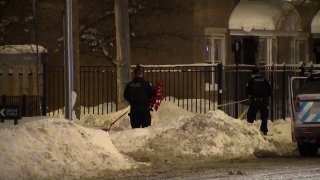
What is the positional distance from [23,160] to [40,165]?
0.29 metres

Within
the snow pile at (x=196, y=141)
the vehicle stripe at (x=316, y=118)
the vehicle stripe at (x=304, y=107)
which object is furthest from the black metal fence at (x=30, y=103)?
the vehicle stripe at (x=316, y=118)

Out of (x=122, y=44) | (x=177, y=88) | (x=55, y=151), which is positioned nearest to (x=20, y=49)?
(x=122, y=44)

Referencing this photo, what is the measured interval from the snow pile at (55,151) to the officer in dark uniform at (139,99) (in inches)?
94.0

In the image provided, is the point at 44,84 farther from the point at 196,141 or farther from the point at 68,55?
the point at 196,141

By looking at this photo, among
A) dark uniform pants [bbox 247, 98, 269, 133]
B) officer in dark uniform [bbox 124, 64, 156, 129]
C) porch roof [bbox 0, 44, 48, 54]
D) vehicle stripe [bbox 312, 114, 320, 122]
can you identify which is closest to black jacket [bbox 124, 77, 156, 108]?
officer in dark uniform [bbox 124, 64, 156, 129]

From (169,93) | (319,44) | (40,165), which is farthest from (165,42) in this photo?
(40,165)

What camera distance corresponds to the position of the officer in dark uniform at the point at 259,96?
17.6m

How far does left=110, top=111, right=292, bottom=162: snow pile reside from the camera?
13492mm

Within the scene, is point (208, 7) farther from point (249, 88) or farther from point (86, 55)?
point (249, 88)

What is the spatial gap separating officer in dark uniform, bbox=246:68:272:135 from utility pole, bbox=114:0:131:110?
3.73 m

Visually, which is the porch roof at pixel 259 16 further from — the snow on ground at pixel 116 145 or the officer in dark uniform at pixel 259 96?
the snow on ground at pixel 116 145

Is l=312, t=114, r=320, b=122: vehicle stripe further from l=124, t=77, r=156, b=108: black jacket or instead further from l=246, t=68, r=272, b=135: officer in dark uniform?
l=246, t=68, r=272, b=135: officer in dark uniform

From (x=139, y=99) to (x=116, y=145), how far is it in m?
1.30

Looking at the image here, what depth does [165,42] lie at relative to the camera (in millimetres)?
23656
